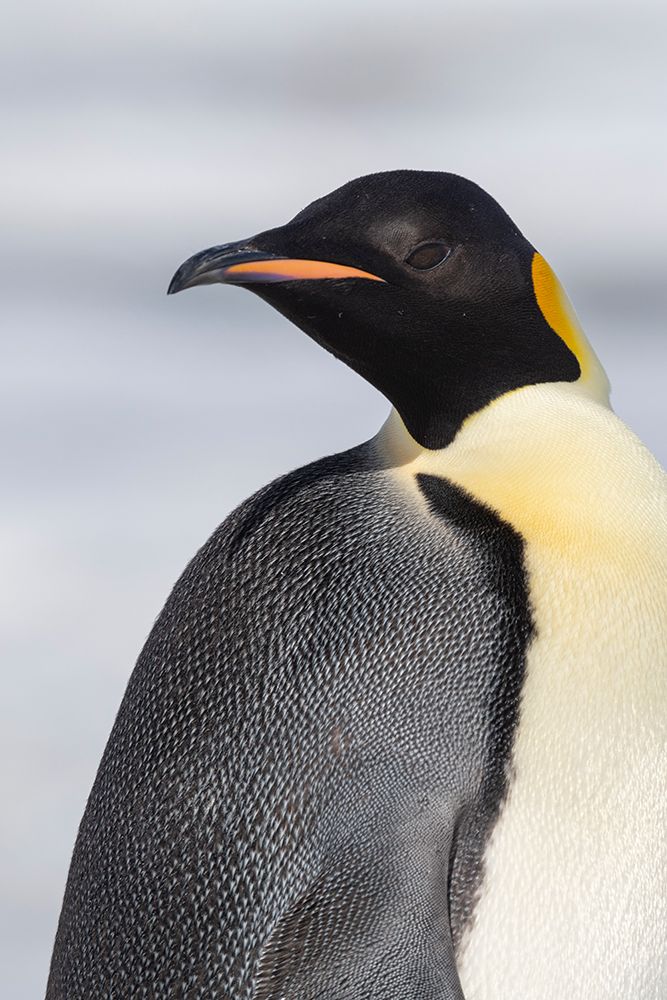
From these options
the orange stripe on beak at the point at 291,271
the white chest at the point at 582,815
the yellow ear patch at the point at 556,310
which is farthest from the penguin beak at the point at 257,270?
the white chest at the point at 582,815

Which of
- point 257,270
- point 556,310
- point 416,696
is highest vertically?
point 257,270

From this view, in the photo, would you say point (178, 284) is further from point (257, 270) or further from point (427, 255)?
point (427, 255)

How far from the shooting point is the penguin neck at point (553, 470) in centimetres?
110

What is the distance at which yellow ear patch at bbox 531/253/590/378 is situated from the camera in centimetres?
114

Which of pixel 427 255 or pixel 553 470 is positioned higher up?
pixel 427 255

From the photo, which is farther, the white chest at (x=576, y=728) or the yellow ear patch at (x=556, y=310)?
the yellow ear patch at (x=556, y=310)

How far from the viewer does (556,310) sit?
3.77ft

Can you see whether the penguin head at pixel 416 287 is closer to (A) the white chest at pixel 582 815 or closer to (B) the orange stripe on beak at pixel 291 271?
(B) the orange stripe on beak at pixel 291 271

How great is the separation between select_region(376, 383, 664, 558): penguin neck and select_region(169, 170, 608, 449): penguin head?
0.05ft

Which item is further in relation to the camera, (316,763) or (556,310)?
(556,310)

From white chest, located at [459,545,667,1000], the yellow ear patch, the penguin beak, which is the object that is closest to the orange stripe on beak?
the penguin beak

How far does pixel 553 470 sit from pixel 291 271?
0.24m

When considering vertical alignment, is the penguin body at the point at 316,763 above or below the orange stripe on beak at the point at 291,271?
below

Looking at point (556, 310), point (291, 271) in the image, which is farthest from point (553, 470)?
point (291, 271)
